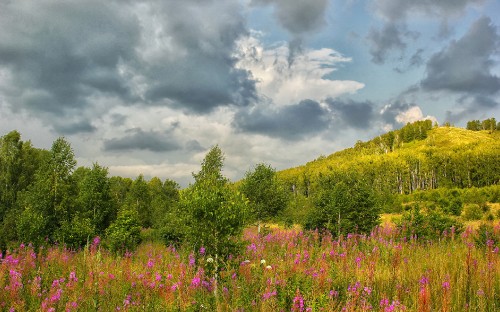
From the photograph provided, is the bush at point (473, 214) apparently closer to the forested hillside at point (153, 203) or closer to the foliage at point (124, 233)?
the forested hillside at point (153, 203)

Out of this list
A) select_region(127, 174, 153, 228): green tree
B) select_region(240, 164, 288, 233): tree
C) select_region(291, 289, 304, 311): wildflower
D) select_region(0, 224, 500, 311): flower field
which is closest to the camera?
select_region(291, 289, 304, 311): wildflower

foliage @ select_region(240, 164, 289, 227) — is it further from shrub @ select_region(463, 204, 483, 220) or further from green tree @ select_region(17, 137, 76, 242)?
shrub @ select_region(463, 204, 483, 220)

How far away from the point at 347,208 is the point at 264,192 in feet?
32.0

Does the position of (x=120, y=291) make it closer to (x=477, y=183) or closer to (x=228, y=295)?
(x=228, y=295)

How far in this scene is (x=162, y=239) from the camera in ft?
66.5

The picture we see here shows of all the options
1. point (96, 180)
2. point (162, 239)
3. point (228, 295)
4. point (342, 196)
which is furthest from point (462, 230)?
point (96, 180)

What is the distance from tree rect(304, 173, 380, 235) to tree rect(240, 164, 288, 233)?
7.65 m

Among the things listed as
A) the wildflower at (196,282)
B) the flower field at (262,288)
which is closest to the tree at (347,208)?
Answer: the flower field at (262,288)

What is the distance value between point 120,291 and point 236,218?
267 centimetres

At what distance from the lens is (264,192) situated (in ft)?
79.8

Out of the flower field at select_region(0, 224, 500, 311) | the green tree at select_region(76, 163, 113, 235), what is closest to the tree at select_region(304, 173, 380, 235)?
the flower field at select_region(0, 224, 500, 311)

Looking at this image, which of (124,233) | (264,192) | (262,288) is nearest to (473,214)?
(264,192)

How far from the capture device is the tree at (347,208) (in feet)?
49.1

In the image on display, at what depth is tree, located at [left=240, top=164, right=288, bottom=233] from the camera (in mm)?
24328
